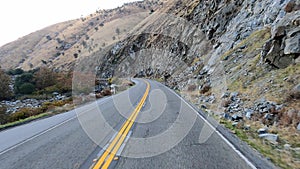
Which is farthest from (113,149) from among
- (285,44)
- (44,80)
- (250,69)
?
(44,80)

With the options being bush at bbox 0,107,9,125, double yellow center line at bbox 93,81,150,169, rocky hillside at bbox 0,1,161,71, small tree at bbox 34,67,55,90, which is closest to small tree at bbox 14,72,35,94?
small tree at bbox 34,67,55,90

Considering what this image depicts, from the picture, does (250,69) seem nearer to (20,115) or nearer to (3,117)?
(20,115)

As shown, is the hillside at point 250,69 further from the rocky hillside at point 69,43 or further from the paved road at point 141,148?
the rocky hillside at point 69,43

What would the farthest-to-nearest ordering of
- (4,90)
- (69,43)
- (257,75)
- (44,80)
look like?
(69,43)
(44,80)
(4,90)
(257,75)

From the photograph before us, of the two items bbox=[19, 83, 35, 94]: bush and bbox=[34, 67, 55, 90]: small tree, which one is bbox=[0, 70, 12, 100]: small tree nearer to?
bbox=[19, 83, 35, 94]: bush

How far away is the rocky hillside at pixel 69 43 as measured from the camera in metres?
111

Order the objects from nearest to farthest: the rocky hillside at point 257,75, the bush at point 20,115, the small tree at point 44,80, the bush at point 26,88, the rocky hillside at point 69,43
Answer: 1. the rocky hillside at point 257,75
2. the bush at point 20,115
3. the bush at point 26,88
4. the small tree at point 44,80
5. the rocky hillside at point 69,43

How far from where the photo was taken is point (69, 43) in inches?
5684

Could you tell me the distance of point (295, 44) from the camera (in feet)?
33.8

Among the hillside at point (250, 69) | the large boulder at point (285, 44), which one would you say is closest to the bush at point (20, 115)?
the hillside at point (250, 69)

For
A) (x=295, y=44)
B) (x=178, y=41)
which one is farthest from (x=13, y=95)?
(x=295, y=44)

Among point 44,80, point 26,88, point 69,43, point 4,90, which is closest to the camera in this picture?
point 4,90

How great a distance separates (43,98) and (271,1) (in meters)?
29.7

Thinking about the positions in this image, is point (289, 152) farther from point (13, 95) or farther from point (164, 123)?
point (13, 95)
